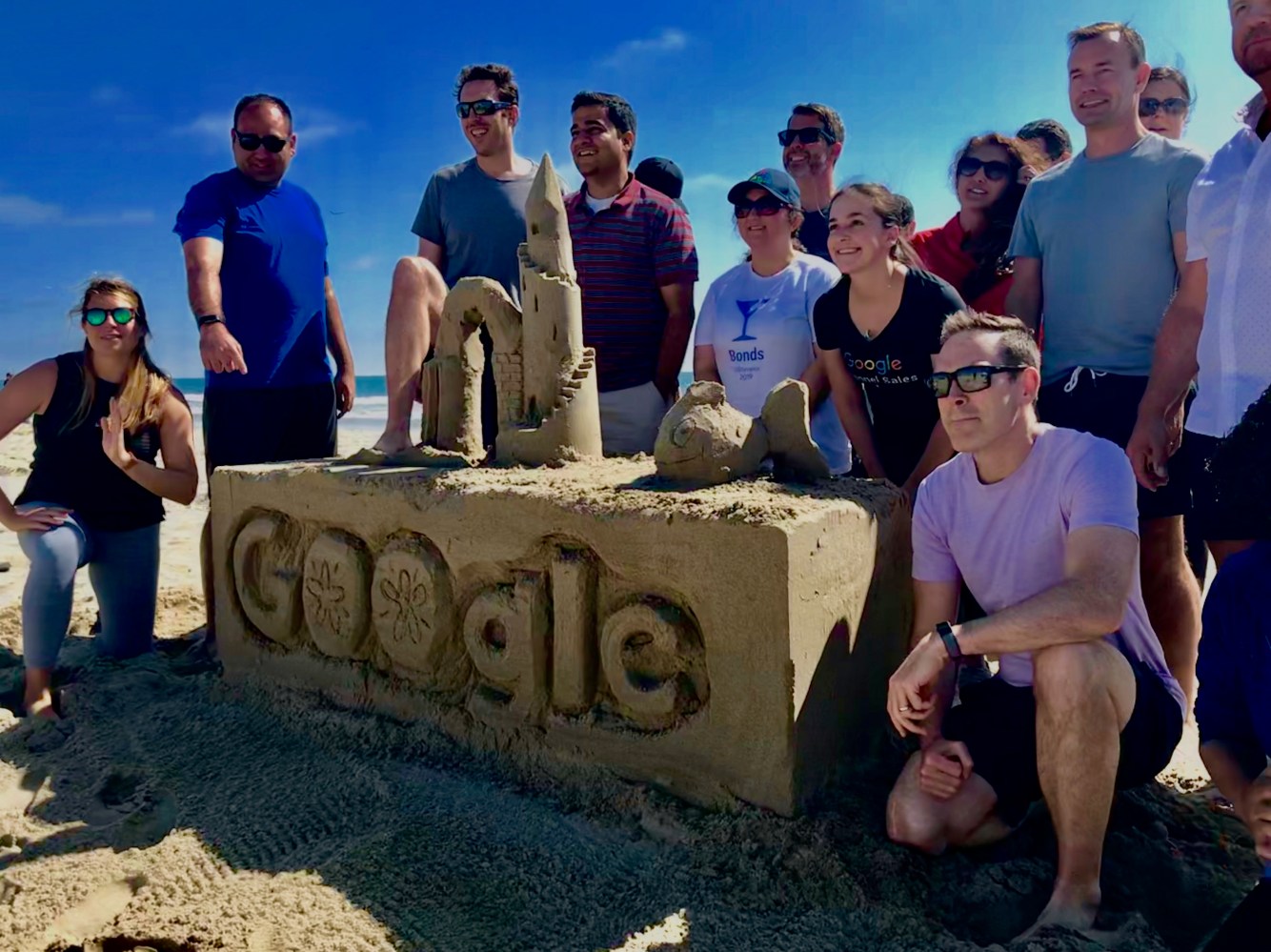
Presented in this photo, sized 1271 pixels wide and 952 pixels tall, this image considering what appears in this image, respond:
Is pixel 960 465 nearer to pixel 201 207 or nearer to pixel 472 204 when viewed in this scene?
pixel 472 204

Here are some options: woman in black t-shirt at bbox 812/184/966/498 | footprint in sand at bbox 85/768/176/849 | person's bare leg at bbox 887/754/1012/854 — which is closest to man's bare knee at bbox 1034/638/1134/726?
person's bare leg at bbox 887/754/1012/854

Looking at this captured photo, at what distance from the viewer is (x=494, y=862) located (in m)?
2.42

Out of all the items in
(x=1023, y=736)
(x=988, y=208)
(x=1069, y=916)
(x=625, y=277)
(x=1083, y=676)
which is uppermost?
(x=988, y=208)

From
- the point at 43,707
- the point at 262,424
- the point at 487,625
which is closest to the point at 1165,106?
the point at 487,625

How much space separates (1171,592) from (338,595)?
111 inches

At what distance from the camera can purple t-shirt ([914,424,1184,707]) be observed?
212cm

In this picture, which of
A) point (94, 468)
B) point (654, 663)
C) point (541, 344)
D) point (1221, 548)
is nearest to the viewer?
point (654, 663)

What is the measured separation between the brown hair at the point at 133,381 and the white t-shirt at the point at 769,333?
2.25m

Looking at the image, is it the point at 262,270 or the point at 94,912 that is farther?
the point at 262,270

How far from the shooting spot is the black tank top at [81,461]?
12.0ft

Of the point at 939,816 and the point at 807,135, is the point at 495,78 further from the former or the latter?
the point at 939,816

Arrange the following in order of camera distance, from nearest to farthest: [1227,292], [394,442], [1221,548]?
1. [1227,292]
2. [1221,548]
3. [394,442]

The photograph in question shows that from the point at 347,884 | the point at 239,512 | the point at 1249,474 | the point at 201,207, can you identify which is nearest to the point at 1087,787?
the point at 1249,474

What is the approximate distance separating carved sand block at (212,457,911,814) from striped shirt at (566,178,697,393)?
2.67 ft
